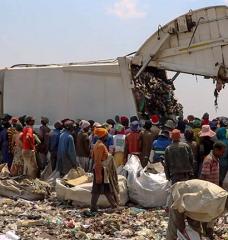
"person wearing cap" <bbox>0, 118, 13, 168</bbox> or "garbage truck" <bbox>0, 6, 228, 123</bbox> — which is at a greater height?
"garbage truck" <bbox>0, 6, 228, 123</bbox>

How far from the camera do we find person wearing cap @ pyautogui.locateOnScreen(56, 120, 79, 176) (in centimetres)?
930

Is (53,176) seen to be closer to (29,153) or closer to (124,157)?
(29,153)

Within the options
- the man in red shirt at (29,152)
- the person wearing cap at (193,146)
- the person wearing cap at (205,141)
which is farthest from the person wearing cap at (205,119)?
the man in red shirt at (29,152)

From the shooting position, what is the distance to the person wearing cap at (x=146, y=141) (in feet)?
29.8

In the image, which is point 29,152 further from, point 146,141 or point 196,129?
point 196,129

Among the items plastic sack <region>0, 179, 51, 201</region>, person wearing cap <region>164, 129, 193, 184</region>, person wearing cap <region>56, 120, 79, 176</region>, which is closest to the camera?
person wearing cap <region>164, 129, 193, 184</region>

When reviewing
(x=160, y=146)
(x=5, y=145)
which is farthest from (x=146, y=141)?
(x=5, y=145)

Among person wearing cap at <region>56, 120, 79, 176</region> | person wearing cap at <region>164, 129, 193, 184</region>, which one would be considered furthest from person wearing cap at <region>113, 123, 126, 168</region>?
person wearing cap at <region>164, 129, 193, 184</region>

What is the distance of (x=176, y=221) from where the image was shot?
4.55m

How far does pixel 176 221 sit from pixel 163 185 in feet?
11.7

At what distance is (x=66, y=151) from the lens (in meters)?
9.36

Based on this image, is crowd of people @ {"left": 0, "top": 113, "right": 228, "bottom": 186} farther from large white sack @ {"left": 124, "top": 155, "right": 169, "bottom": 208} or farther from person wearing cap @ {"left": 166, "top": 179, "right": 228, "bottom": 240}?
person wearing cap @ {"left": 166, "top": 179, "right": 228, "bottom": 240}

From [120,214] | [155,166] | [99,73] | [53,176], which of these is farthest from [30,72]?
[120,214]

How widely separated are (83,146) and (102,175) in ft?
7.42
